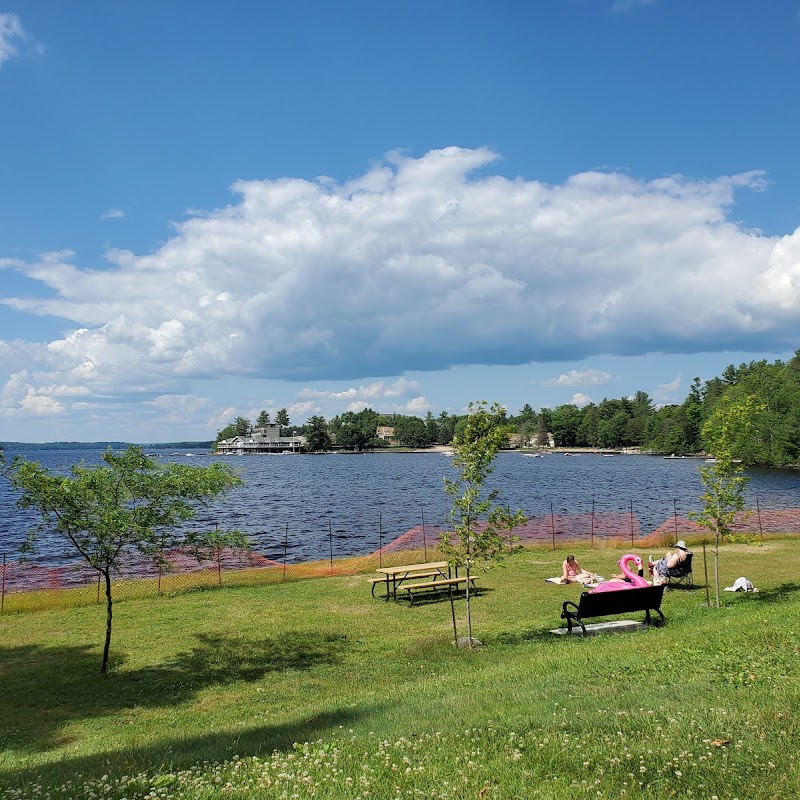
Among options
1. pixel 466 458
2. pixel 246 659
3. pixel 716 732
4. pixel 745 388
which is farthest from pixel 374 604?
pixel 745 388

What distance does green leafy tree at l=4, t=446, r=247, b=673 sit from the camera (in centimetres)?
1220

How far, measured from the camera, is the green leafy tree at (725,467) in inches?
595

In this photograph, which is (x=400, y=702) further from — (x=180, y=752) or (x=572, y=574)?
(x=572, y=574)

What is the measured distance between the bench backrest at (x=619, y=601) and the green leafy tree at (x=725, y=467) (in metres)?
2.46

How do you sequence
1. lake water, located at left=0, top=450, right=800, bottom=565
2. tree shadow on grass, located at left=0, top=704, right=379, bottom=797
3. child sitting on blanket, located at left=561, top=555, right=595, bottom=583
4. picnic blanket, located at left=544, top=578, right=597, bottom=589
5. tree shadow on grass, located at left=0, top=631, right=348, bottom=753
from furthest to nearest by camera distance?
lake water, located at left=0, top=450, right=800, bottom=565 → child sitting on blanket, located at left=561, top=555, right=595, bottom=583 → picnic blanket, located at left=544, top=578, right=597, bottom=589 → tree shadow on grass, located at left=0, top=631, right=348, bottom=753 → tree shadow on grass, located at left=0, top=704, right=379, bottom=797

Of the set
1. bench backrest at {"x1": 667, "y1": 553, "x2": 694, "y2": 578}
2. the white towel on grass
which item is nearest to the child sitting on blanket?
bench backrest at {"x1": 667, "y1": 553, "x2": 694, "y2": 578}

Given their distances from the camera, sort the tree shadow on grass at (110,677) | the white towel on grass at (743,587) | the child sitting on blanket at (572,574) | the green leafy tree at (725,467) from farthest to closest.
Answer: the child sitting on blanket at (572,574)
the white towel on grass at (743,587)
the green leafy tree at (725,467)
the tree shadow on grass at (110,677)

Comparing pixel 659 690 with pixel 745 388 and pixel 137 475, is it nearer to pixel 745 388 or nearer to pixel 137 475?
pixel 137 475

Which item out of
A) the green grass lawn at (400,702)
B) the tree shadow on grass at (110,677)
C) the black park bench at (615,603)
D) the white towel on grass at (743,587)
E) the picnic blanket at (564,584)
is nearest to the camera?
the green grass lawn at (400,702)

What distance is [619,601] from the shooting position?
13391mm

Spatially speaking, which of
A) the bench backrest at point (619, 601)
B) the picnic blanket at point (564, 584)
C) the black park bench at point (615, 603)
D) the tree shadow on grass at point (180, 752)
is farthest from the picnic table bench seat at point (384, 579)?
the tree shadow on grass at point (180, 752)

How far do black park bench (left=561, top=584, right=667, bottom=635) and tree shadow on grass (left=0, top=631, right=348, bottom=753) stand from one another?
4925 mm

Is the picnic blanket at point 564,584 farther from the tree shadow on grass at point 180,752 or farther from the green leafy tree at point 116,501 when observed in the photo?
the tree shadow on grass at point 180,752

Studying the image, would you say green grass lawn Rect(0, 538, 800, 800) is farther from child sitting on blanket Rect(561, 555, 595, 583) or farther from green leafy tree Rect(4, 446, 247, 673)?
green leafy tree Rect(4, 446, 247, 673)
